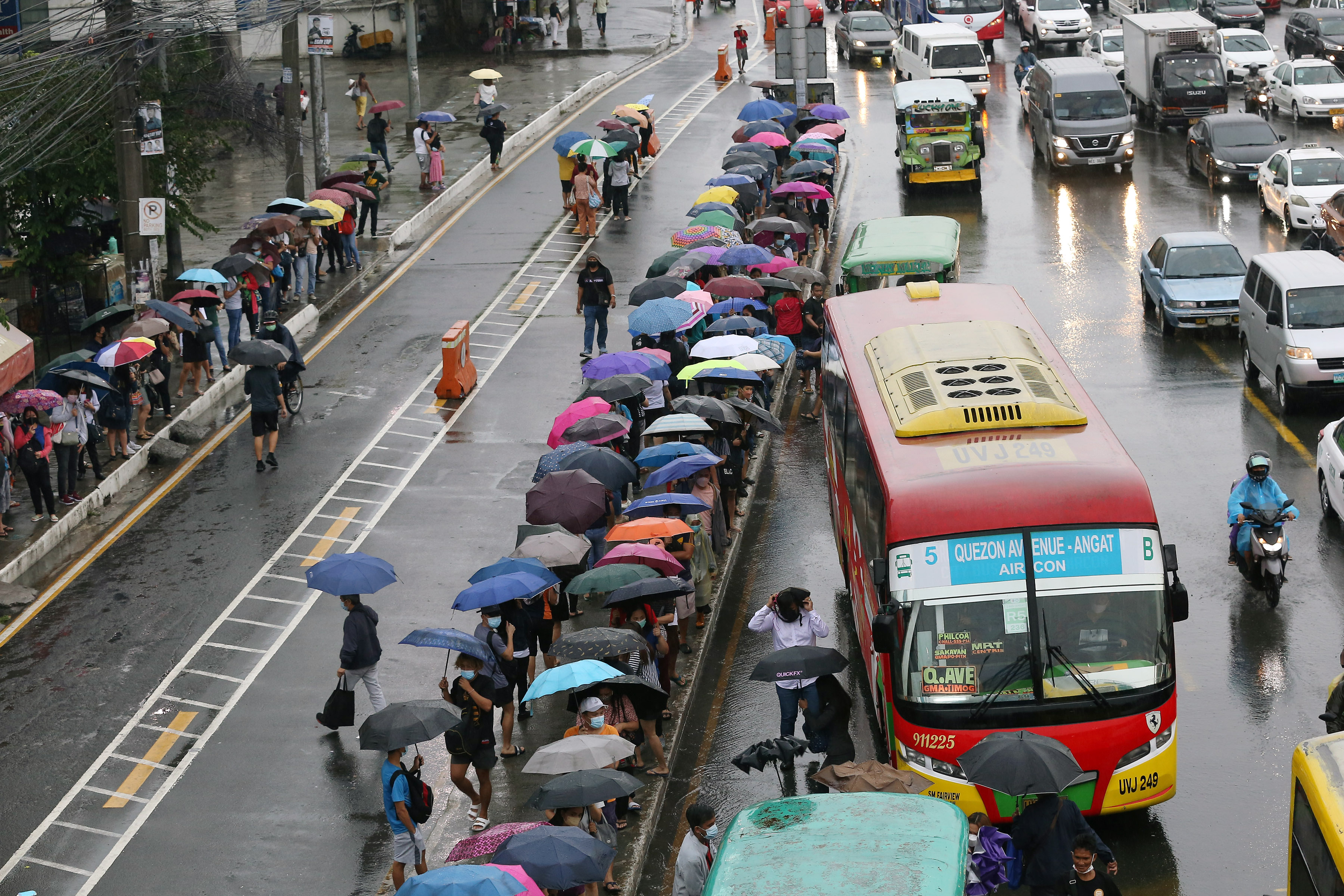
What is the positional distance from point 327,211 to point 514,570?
16302mm

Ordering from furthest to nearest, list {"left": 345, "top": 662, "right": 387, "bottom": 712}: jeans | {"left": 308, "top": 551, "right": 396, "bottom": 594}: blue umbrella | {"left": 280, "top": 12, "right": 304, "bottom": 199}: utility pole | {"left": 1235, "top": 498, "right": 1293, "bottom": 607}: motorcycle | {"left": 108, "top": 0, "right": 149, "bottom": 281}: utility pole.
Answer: {"left": 280, "top": 12, "right": 304, "bottom": 199}: utility pole → {"left": 108, "top": 0, "right": 149, "bottom": 281}: utility pole → {"left": 1235, "top": 498, "right": 1293, "bottom": 607}: motorcycle → {"left": 345, "top": 662, "right": 387, "bottom": 712}: jeans → {"left": 308, "top": 551, "right": 396, "bottom": 594}: blue umbrella

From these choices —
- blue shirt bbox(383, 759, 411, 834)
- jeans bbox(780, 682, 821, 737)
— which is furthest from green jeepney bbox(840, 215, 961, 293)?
blue shirt bbox(383, 759, 411, 834)

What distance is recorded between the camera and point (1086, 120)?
124 feet

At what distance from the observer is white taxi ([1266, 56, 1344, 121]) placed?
4062cm

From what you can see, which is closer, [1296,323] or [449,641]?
[449,641]

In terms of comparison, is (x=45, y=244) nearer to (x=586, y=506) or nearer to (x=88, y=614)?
(x=88, y=614)

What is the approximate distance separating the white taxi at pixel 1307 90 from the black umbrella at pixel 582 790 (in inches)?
1406

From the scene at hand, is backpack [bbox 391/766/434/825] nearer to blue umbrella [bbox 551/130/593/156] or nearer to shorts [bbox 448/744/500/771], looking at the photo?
shorts [bbox 448/744/500/771]

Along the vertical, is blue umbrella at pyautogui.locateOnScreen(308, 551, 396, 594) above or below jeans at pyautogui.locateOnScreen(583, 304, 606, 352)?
below

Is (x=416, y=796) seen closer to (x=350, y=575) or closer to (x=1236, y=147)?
(x=350, y=575)

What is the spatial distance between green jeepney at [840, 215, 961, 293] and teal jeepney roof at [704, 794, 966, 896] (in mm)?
14998

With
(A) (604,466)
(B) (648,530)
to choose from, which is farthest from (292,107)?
(B) (648,530)

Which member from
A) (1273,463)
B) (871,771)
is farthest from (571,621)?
(1273,463)

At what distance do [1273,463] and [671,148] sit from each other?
24.4 meters
